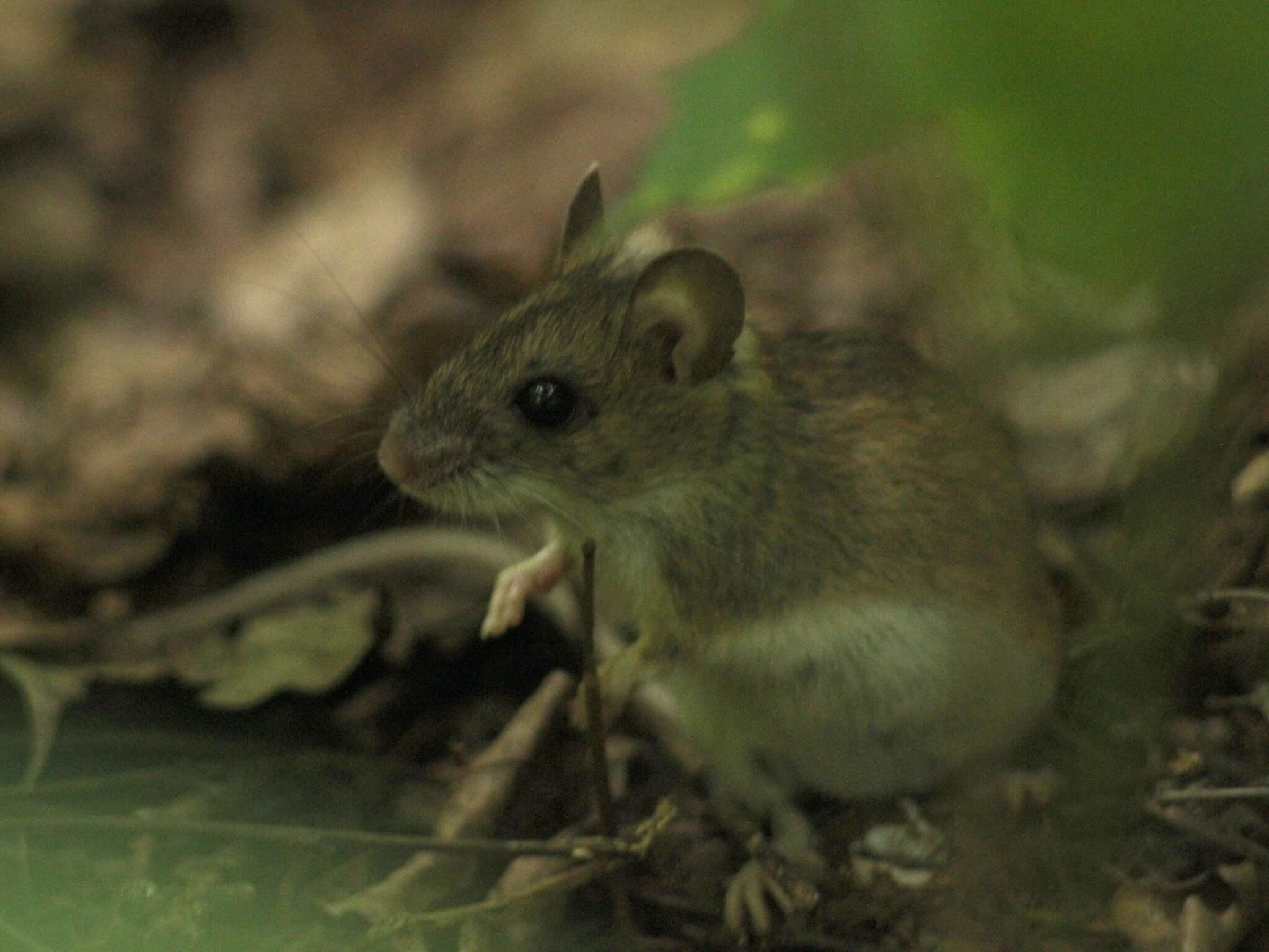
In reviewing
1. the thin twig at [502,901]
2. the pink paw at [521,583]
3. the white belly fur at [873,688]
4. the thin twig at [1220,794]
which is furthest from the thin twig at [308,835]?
the thin twig at [1220,794]

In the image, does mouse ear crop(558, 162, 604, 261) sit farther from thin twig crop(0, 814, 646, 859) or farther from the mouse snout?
thin twig crop(0, 814, 646, 859)

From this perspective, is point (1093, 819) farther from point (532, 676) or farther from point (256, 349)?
point (256, 349)

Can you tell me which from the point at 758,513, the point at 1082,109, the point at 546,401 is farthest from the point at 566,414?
the point at 1082,109

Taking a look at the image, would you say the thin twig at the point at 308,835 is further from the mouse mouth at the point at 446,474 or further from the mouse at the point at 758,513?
the mouse mouth at the point at 446,474

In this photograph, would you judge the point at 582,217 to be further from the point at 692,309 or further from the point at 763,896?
the point at 763,896

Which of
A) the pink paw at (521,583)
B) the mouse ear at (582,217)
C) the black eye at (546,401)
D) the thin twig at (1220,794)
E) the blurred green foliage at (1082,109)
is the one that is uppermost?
the blurred green foliage at (1082,109)

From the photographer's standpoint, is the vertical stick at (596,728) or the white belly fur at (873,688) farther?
the white belly fur at (873,688)

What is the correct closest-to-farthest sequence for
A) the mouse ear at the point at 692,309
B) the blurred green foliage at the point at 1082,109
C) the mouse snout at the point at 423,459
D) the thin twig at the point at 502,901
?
the blurred green foliage at the point at 1082,109, the mouse ear at the point at 692,309, the thin twig at the point at 502,901, the mouse snout at the point at 423,459
